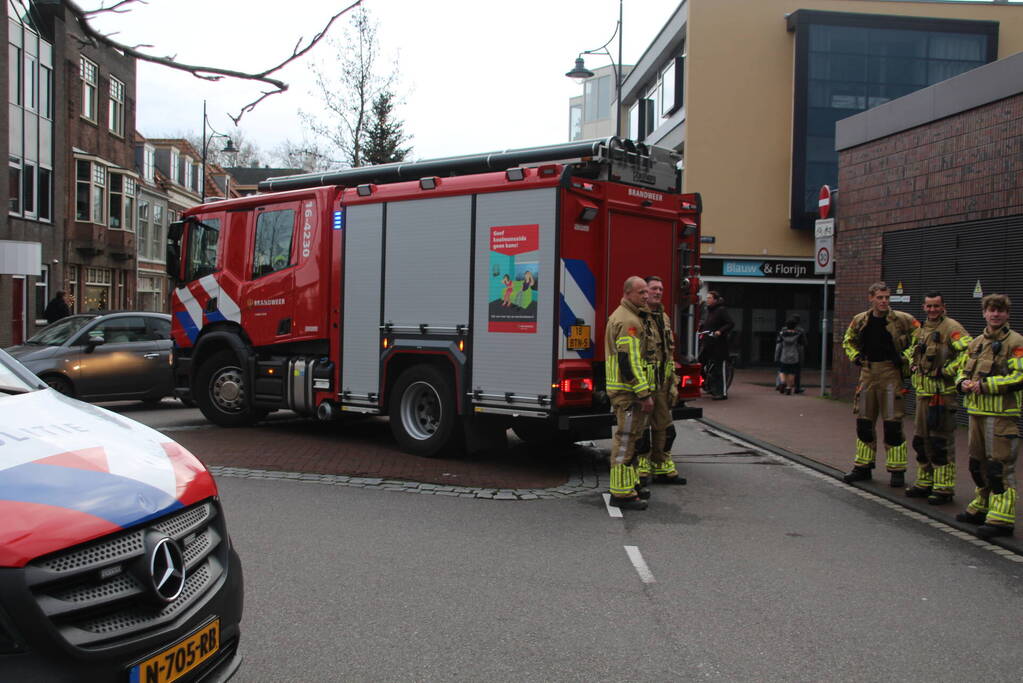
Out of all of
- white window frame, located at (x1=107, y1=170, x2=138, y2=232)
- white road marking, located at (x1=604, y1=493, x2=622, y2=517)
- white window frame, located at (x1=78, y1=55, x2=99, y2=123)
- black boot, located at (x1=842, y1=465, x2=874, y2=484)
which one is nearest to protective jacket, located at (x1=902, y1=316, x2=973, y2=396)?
black boot, located at (x1=842, y1=465, x2=874, y2=484)

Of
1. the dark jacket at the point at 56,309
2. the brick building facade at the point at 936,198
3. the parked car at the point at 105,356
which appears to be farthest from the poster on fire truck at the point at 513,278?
the dark jacket at the point at 56,309

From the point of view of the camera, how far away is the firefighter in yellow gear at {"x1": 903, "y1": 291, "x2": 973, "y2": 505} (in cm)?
727

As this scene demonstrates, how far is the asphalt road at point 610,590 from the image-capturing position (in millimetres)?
3986

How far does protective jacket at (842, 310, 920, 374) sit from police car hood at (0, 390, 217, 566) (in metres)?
6.52

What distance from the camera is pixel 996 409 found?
6.46 metres

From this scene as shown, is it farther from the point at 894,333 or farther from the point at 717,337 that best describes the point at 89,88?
the point at 894,333

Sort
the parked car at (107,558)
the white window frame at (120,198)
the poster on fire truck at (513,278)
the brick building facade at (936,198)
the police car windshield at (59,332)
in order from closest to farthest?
the parked car at (107,558) < the poster on fire truck at (513,278) < the brick building facade at (936,198) < the police car windshield at (59,332) < the white window frame at (120,198)

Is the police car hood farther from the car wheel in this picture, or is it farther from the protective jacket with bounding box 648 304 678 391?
the car wheel

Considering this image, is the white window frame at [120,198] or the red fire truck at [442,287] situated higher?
the white window frame at [120,198]

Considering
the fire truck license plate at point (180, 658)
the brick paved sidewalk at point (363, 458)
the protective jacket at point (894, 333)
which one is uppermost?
the protective jacket at point (894, 333)

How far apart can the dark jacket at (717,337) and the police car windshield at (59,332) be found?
1028 cm

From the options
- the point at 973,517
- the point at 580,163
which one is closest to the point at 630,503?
the point at 973,517

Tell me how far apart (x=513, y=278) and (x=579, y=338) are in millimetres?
839

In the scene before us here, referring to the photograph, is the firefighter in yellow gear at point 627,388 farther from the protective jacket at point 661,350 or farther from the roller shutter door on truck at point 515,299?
the roller shutter door on truck at point 515,299
